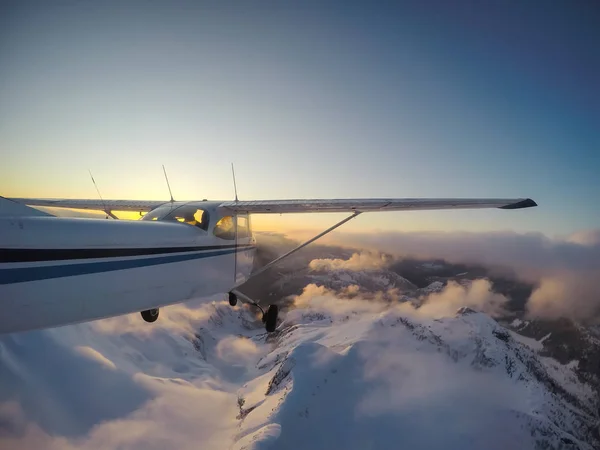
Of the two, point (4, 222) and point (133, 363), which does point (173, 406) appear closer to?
point (133, 363)

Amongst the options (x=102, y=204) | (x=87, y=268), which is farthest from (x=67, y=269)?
(x=102, y=204)

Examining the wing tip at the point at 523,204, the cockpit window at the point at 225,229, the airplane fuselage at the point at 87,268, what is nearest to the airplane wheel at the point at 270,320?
the cockpit window at the point at 225,229

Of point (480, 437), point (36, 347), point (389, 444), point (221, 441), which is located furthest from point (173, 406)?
point (480, 437)

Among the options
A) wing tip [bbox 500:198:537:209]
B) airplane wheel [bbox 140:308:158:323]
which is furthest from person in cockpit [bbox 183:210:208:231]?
wing tip [bbox 500:198:537:209]

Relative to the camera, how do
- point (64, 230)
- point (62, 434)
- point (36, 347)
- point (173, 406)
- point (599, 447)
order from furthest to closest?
point (599, 447), point (173, 406), point (62, 434), point (36, 347), point (64, 230)

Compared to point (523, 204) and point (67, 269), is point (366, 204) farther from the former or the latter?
point (67, 269)

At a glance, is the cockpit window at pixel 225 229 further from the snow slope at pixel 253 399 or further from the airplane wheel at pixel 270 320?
the snow slope at pixel 253 399
